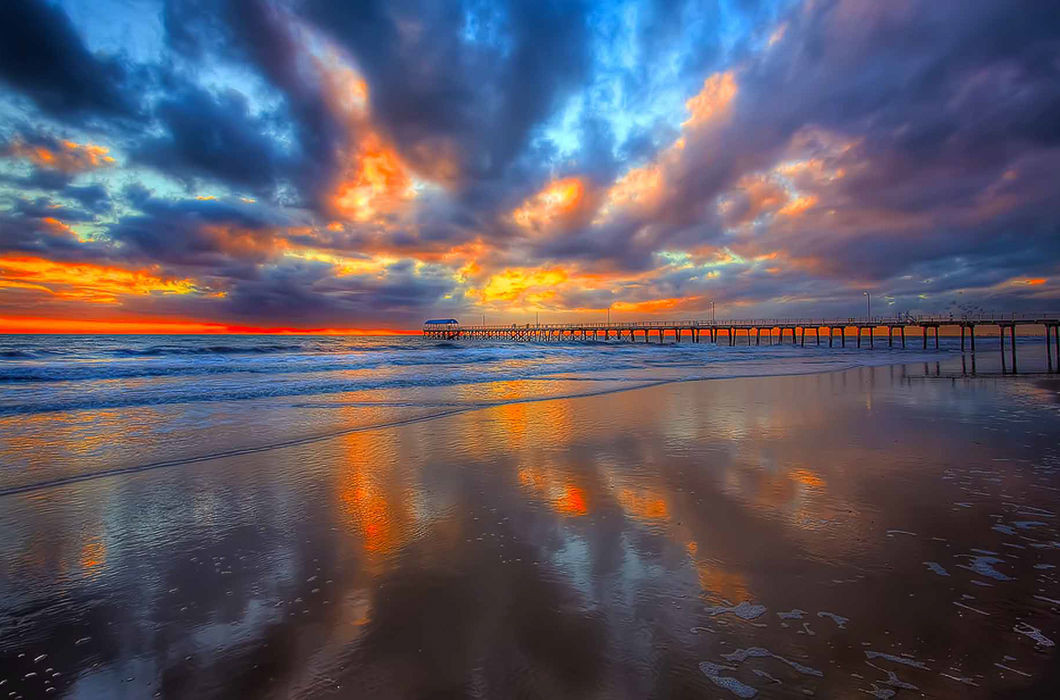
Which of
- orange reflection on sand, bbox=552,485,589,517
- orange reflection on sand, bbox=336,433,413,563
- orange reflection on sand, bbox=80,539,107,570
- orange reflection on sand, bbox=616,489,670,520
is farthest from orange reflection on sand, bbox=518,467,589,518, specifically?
orange reflection on sand, bbox=80,539,107,570

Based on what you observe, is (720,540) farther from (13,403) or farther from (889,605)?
(13,403)

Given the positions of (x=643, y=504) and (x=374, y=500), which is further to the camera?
(x=374, y=500)

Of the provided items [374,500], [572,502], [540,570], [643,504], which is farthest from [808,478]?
[374,500]

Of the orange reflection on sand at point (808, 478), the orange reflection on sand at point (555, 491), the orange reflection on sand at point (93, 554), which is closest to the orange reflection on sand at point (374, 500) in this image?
the orange reflection on sand at point (555, 491)

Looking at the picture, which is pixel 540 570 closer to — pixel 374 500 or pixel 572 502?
pixel 572 502

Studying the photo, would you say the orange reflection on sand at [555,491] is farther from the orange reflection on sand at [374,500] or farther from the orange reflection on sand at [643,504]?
the orange reflection on sand at [374,500]

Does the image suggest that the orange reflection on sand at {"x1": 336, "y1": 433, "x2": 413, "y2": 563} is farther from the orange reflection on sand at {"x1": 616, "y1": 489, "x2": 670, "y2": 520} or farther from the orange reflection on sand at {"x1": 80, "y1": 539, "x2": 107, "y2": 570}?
the orange reflection on sand at {"x1": 616, "y1": 489, "x2": 670, "y2": 520}

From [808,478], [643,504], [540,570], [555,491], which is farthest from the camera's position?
[808,478]

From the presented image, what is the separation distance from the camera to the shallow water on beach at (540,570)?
104 inches

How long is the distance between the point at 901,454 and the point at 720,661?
6791 millimetres

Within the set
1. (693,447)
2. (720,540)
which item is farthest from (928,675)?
(693,447)

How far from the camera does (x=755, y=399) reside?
14406 mm

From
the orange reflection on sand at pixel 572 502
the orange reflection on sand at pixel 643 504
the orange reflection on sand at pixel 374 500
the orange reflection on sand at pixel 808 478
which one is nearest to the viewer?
the orange reflection on sand at pixel 374 500

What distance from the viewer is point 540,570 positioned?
3.85 metres
